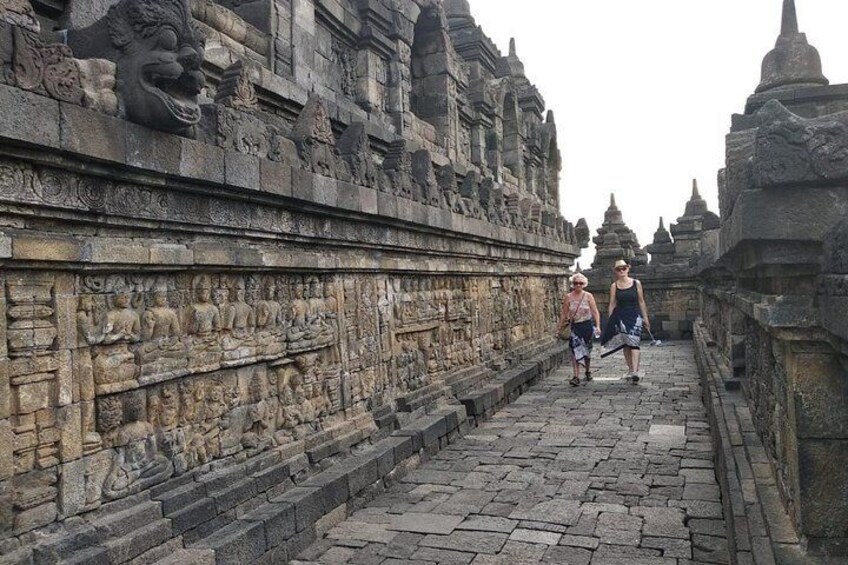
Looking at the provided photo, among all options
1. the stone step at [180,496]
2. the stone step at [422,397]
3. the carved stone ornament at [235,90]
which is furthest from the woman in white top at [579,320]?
the stone step at [180,496]

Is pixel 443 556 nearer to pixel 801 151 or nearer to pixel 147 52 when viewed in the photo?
pixel 801 151

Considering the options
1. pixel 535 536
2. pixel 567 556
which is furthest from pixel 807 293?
pixel 535 536

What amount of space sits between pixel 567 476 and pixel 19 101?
5.24 meters

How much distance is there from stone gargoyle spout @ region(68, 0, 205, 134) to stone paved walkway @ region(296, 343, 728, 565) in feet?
9.96

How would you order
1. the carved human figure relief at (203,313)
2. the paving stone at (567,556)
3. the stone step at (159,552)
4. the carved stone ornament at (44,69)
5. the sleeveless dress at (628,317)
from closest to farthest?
the carved stone ornament at (44,69) < the stone step at (159,552) < the carved human figure relief at (203,313) < the paving stone at (567,556) < the sleeveless dress at (628,317)

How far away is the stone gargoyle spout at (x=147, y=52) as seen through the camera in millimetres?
3771

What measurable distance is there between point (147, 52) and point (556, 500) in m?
4.46

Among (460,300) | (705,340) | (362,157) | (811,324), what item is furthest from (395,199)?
(705,340)

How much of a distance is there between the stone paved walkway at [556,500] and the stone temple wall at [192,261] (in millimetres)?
716

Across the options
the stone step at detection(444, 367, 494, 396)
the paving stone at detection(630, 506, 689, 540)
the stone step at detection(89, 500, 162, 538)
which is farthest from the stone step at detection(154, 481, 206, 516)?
the stone step at detection(444, 367, 494, 396)

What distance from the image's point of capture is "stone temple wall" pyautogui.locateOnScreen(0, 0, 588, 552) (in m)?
3.34

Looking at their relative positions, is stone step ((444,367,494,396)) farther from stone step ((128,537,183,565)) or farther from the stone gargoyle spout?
the stone gargoyle spout

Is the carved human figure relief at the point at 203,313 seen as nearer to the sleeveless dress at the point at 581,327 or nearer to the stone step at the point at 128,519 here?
the stone step at the point at 128,519

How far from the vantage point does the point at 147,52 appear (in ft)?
12.5
